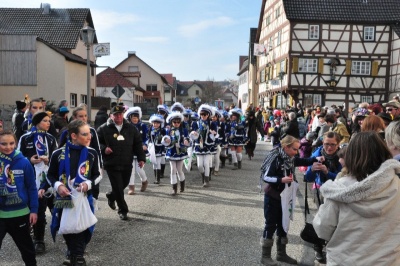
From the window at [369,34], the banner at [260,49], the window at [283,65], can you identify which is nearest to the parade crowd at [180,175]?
the window at [283,65]

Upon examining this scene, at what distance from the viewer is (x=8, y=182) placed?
4.44 m

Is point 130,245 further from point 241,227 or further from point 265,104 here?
point 265,104

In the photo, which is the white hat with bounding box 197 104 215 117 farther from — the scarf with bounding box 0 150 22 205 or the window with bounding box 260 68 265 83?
the window with bounding box 260 68 265 83

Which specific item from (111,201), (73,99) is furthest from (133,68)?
(111,201)

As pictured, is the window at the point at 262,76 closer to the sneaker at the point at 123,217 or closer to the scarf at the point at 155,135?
the scarf at the point at 155,135

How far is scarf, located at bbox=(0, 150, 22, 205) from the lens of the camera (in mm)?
4414

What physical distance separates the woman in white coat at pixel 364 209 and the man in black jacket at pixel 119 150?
16.0 feet

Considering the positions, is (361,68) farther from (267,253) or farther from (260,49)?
(267,253)

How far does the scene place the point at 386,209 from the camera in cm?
271

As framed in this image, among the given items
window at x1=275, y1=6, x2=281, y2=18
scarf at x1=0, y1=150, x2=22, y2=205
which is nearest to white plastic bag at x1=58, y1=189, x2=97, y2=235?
scarf at x1=0, y1=150, x2=22, y2=205

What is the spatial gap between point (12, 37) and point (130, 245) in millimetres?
30142

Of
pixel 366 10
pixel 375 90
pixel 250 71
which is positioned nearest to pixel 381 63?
pixel 375 90

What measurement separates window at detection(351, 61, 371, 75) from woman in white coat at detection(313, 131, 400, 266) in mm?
33427

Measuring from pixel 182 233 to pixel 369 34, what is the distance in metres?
32.3
